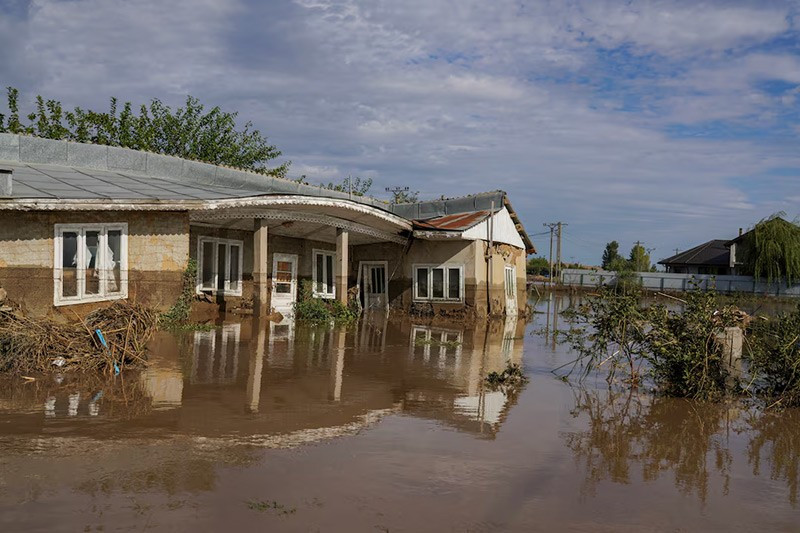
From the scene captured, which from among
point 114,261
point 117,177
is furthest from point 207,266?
point 114,261

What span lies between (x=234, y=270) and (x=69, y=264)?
606 cm

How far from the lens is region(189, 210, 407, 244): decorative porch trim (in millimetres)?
15750

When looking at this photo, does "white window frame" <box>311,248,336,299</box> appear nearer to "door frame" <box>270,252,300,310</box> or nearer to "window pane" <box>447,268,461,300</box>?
"door frame" <box>270,252,300,310</box>

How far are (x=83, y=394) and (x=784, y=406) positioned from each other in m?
9.14

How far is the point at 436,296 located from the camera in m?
21.3

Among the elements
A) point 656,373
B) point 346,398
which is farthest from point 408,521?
point 656,373

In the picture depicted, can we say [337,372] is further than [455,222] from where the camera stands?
No

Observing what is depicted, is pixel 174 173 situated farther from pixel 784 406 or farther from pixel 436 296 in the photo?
pixel 784 406

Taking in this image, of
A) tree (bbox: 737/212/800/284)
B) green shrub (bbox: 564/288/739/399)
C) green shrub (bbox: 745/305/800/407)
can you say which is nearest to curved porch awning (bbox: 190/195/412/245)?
green shrub (bbox: 564/288/739/399)

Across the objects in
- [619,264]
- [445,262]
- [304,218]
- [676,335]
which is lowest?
[676,335]

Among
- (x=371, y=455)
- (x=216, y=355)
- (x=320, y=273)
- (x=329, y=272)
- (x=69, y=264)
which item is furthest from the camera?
(x=329, y=272)

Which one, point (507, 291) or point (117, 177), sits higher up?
point (117, 177)

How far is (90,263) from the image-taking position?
43.1 ft

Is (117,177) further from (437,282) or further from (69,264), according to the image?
(437,282)
